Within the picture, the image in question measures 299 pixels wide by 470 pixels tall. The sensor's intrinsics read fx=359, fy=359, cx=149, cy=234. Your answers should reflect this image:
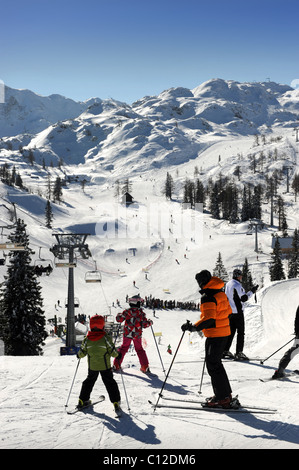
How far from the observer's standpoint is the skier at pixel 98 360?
5.60 metres

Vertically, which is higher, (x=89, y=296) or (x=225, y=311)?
(x=225, y=311)

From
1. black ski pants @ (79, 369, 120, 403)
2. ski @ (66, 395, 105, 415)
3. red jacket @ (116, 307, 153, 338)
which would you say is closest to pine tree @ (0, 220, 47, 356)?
red jacket @ (116, 307, 153, 338)

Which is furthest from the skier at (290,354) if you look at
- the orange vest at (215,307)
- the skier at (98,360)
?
the skier at (98,360)

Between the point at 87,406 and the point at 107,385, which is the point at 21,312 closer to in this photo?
the point at 87,406

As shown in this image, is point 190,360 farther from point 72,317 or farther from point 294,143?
point 294,143

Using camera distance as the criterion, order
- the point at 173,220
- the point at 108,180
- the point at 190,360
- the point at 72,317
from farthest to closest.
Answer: the point at 108,180, the point at 173,220, the point at 72,317, the point at 190,360

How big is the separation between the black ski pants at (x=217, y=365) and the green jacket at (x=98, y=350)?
152 cm

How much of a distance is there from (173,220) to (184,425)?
77.8 meters

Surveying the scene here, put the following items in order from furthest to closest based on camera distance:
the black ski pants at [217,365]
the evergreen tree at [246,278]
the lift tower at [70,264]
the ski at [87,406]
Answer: the evergreen tree at [246,278] → the lift tower at [70,264] → the ski at [87,406] → the black ski pants at [217,365]

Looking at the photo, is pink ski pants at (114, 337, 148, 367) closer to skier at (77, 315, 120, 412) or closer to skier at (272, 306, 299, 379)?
skier at (77, 315, 120, 412)

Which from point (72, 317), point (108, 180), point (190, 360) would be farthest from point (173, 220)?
point (108, 180)

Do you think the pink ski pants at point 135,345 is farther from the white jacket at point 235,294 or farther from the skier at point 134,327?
the white jacket at point 235,294

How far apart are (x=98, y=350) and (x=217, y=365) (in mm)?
1851
